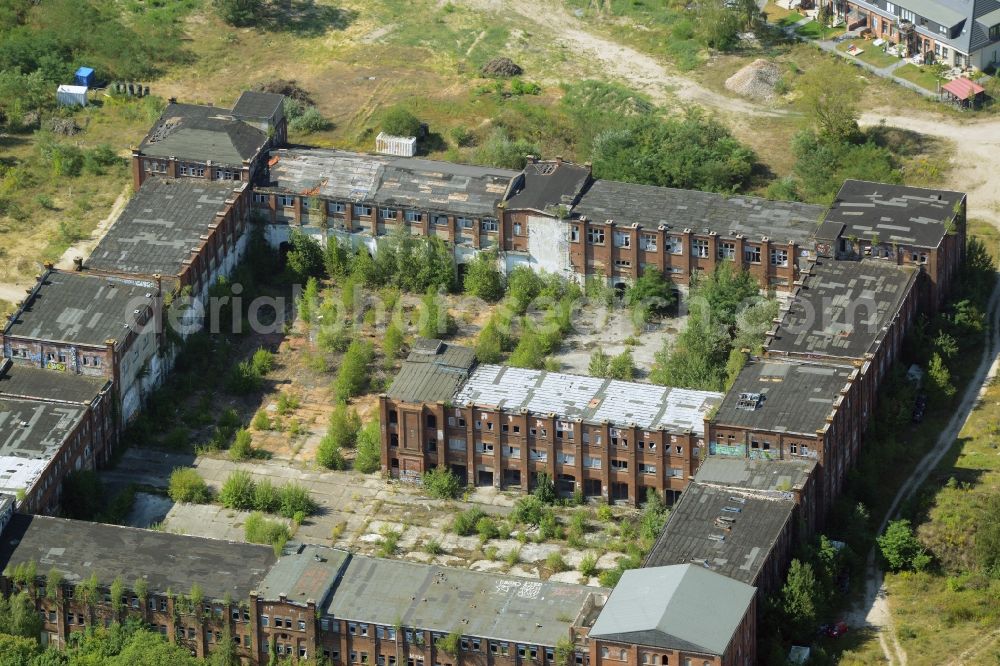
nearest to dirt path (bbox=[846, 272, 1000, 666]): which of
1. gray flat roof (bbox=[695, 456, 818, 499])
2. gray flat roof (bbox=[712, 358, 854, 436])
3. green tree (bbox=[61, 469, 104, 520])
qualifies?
gray flat roof (bbox=[695, 456, 818, 499])

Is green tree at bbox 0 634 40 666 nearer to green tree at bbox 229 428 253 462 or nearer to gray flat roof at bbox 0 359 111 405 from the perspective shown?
gray flat roof at bbox 0 359 111 405

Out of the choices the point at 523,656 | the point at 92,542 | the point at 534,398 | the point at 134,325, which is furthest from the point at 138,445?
the point at 523,656

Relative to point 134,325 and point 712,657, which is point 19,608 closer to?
point 134,325

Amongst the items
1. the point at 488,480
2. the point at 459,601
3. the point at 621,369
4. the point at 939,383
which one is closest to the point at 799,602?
the point at 459,601

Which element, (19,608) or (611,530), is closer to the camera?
(19,608)

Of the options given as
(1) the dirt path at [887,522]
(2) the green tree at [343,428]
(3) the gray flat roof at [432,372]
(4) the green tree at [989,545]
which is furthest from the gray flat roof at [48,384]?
(4) the green tree at [989,545]

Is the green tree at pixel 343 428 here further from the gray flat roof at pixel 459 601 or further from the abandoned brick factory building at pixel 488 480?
the gray flat roof at pixel 459 601
